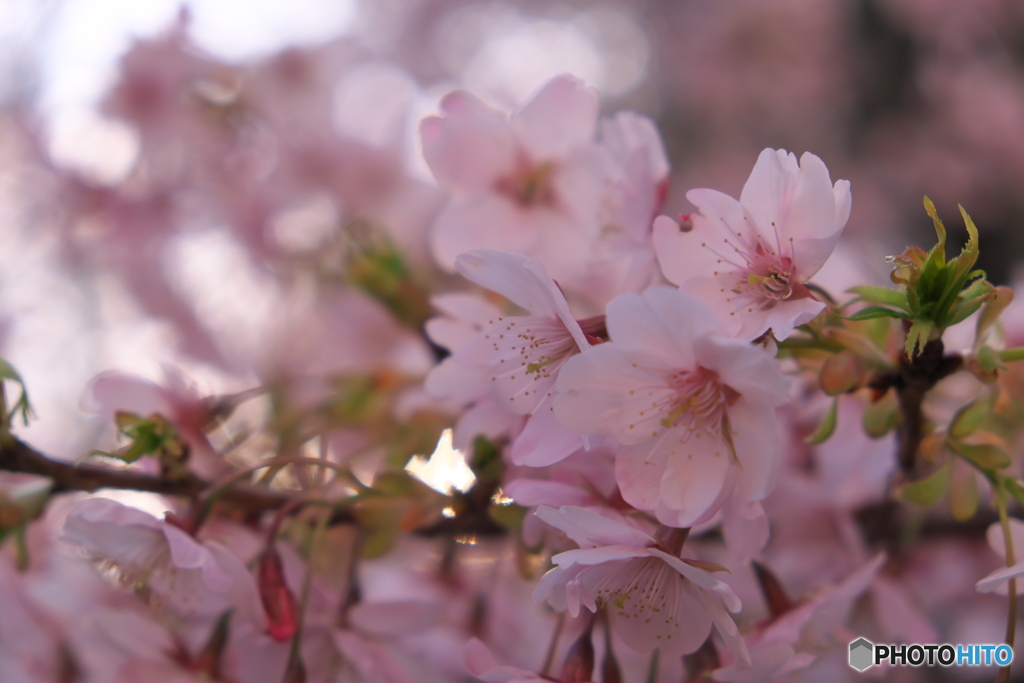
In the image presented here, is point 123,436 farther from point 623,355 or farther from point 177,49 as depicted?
point 177,49

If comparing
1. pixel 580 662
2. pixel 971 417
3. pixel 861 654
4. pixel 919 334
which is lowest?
pixel 861 654

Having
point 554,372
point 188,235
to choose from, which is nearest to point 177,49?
point 188,235

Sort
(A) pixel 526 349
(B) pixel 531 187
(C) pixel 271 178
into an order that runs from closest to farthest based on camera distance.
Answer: (A) pixel 526 349 → (B) pixel 531 187 → (C) pixel 271 178

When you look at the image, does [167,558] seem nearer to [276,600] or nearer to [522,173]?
[276,600]

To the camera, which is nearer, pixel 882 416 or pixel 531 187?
pixel 882 416

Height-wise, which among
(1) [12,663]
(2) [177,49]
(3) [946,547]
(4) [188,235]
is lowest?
(3) [946,547]

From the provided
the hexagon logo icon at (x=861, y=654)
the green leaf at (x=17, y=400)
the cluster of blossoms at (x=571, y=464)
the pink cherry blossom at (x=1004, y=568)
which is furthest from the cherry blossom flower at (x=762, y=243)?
the green leaf at (x=17, y=400)

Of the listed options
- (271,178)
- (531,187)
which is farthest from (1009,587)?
(271,178)
